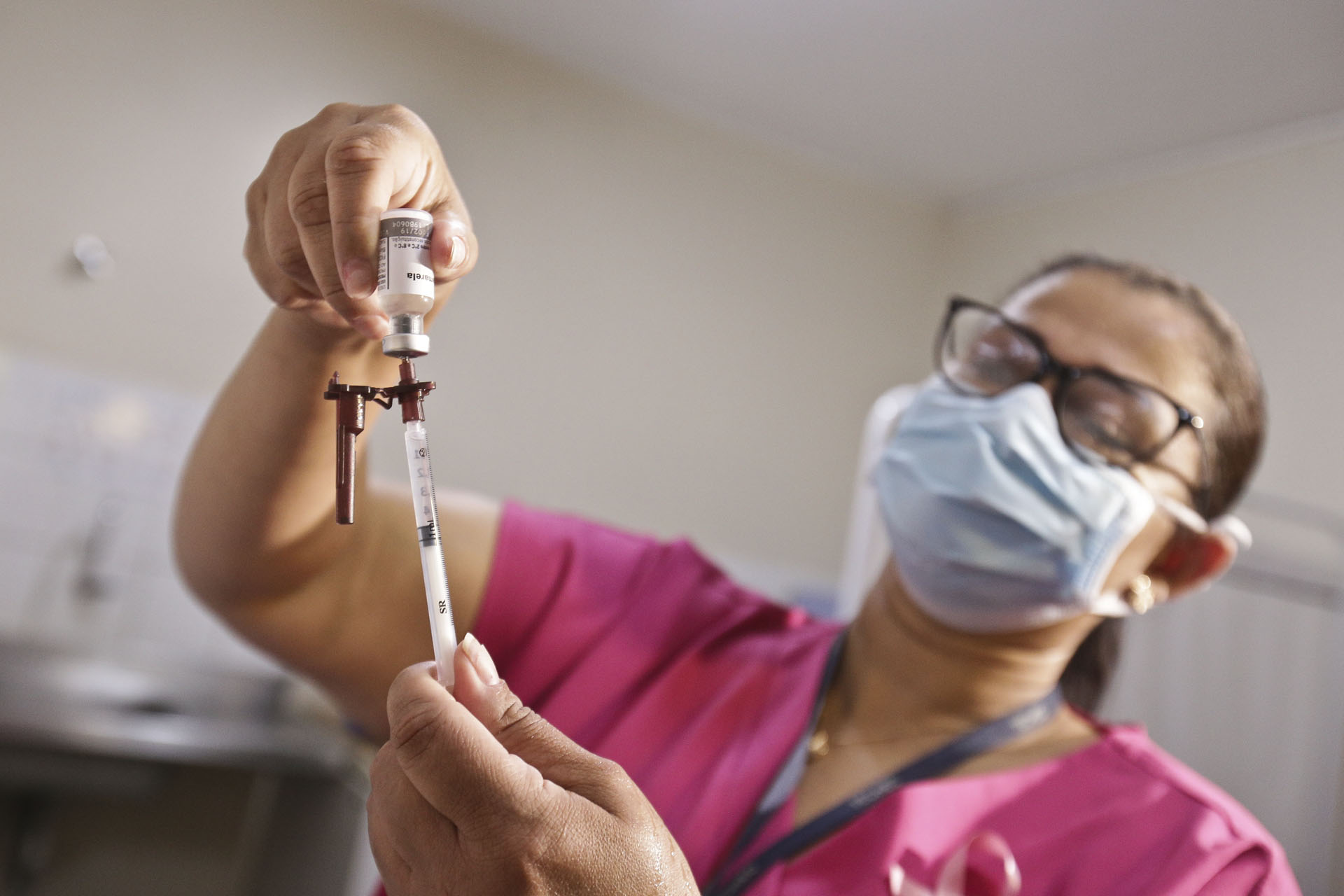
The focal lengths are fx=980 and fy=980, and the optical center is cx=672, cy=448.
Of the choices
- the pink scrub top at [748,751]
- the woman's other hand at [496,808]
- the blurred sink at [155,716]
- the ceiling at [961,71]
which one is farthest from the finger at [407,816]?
the blurred sink at [155,716]

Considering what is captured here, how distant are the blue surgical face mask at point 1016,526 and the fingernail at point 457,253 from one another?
442 mm

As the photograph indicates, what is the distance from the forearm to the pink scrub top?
0.14m

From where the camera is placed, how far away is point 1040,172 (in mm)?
919

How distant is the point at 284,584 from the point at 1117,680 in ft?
3.61

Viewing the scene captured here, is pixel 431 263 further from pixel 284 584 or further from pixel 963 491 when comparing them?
pixel 963 491

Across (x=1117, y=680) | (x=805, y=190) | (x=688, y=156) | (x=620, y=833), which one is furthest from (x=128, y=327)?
(x=1117, y=680)

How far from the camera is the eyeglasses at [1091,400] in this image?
0.68 metres

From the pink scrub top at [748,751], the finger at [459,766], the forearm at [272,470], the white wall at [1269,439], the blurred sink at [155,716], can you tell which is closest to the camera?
the finger at [459,766]

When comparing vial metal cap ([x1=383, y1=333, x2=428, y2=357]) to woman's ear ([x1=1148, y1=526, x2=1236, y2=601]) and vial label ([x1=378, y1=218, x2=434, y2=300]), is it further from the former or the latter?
woman's ear ([x1=1148, y1=526, x2=1236, y2=601])

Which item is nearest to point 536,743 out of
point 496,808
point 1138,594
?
point 496,808

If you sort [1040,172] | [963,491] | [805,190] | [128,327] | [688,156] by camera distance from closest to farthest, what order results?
[128,327]
[963,491]
[1040,172]
[688,156]
[805,190]

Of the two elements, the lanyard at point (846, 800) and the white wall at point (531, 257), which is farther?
the lanyard at point (846, 800)

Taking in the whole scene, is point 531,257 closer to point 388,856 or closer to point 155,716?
point 388,856

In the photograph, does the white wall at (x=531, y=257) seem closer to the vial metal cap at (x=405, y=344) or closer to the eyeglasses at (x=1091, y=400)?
the vial metal cap at (x=405, y=344)
